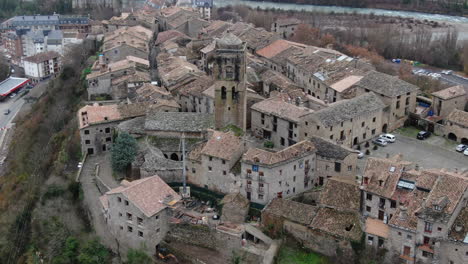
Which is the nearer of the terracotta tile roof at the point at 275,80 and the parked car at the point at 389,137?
the parked car at the point at 389,137

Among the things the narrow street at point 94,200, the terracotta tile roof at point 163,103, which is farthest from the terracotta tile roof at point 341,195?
the terracotta tile roof at point 163,103

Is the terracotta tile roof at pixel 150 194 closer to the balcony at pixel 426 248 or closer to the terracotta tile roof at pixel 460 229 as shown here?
the balcony at pixel 426 248

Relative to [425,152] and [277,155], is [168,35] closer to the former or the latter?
[425,152]

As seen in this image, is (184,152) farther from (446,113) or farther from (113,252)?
(446,113)

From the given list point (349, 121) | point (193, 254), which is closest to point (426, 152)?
point (349, 121)

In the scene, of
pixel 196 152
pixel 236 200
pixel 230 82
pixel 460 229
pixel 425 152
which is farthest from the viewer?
pixel 425 152

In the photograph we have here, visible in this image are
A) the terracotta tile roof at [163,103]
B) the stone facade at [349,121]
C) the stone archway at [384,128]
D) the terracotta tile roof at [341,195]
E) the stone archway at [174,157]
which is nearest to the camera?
the terracotta tile roof at [341,195]
